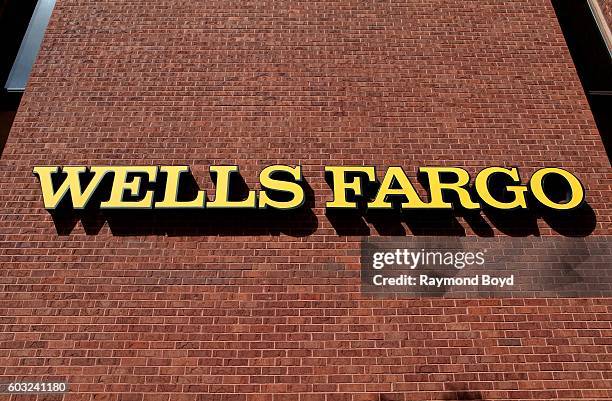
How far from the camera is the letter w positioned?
6.19 metres

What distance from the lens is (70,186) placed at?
633cm

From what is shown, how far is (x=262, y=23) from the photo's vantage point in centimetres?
809

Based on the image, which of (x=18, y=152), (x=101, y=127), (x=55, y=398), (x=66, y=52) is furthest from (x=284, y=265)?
(x=66, y=52)

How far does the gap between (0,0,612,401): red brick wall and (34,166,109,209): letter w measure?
321 mm

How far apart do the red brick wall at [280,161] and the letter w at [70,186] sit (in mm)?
321

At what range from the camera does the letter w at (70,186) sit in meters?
6.19
